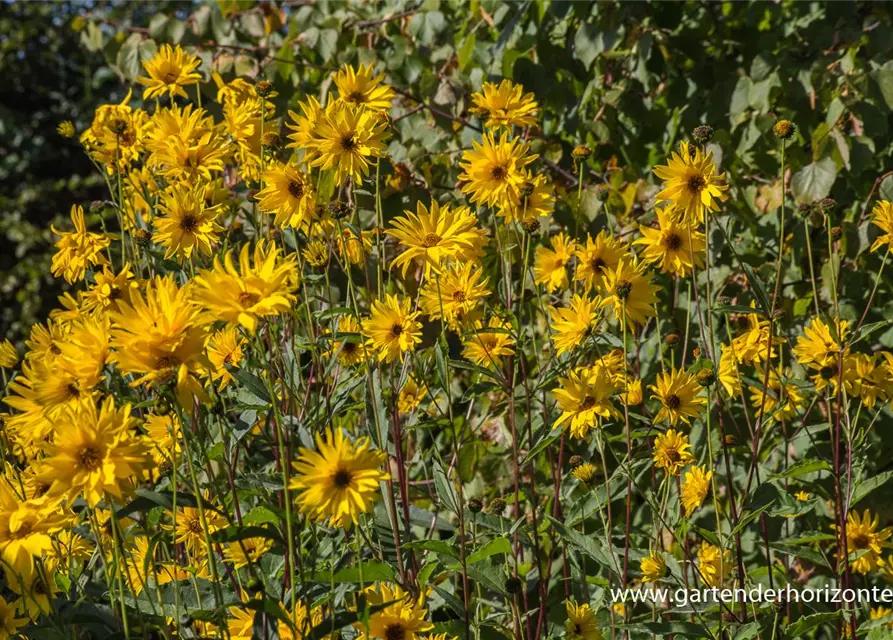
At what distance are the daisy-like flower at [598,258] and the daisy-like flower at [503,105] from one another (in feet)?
1.04

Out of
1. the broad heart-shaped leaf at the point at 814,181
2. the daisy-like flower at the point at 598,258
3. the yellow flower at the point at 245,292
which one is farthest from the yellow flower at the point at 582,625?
the broad heart-shaped leaf at the point at 814,181

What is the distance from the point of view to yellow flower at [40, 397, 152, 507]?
1099mm

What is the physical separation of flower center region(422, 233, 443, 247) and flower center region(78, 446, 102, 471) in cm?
70

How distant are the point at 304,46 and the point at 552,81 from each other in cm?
83

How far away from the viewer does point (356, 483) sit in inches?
45.4

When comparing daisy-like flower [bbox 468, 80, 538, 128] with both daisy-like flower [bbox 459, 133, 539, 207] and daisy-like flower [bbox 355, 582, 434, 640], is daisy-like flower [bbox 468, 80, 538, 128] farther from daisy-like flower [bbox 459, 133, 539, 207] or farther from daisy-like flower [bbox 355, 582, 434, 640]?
daisy-like flower [bbox 355, 582, 434, 640]

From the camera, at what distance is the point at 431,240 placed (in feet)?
5.51

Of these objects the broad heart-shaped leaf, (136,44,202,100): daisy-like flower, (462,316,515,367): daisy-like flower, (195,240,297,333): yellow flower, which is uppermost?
(136,44,202,100): daisy-like flower

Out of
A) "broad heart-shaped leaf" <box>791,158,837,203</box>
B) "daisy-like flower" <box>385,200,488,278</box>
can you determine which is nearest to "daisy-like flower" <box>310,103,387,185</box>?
"daisy-like flower" <box>385,200,488,278</box>

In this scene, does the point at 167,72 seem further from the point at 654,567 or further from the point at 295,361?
the point at 654,567

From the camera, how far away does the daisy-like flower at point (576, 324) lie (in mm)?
1723

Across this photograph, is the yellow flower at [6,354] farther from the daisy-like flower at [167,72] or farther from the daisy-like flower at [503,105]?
the daisy-like flower at [503,105]

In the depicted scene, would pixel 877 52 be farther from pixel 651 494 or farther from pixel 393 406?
pixel 393 406

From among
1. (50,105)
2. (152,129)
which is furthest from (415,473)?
(50,105)
